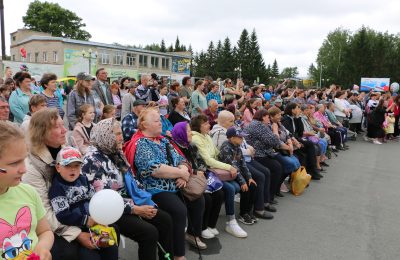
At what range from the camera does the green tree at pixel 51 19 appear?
57.1 metres

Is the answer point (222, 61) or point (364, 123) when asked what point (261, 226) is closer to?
point (364, 123)

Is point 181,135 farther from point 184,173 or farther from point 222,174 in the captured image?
point 222,174

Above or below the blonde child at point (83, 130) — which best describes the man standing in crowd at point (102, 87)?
above

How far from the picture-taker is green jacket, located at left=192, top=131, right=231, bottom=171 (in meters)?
4.46

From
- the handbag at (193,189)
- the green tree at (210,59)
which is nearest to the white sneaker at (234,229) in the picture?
the handbag at (193,189)

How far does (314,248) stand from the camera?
404cm

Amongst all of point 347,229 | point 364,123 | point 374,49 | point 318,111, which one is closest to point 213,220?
point 347,229

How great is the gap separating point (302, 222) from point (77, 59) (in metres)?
44.0

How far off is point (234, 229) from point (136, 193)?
1676mm

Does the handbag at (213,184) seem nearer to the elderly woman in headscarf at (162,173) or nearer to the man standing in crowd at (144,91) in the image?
the elderly woman in headscarf at (162,173)

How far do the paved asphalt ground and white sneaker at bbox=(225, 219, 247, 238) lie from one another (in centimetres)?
7

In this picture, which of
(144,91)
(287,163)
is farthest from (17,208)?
(144,91)

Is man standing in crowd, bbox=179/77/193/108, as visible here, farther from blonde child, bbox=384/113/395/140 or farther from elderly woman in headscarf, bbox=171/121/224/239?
blonde child, bbox=384/113/395/140

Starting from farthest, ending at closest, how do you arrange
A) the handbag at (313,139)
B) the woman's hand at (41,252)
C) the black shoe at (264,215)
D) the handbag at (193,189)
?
the handbag at (313,139), the black shoe at (264,215), the handbag at (193,189), the woman's hand at (41,252)
